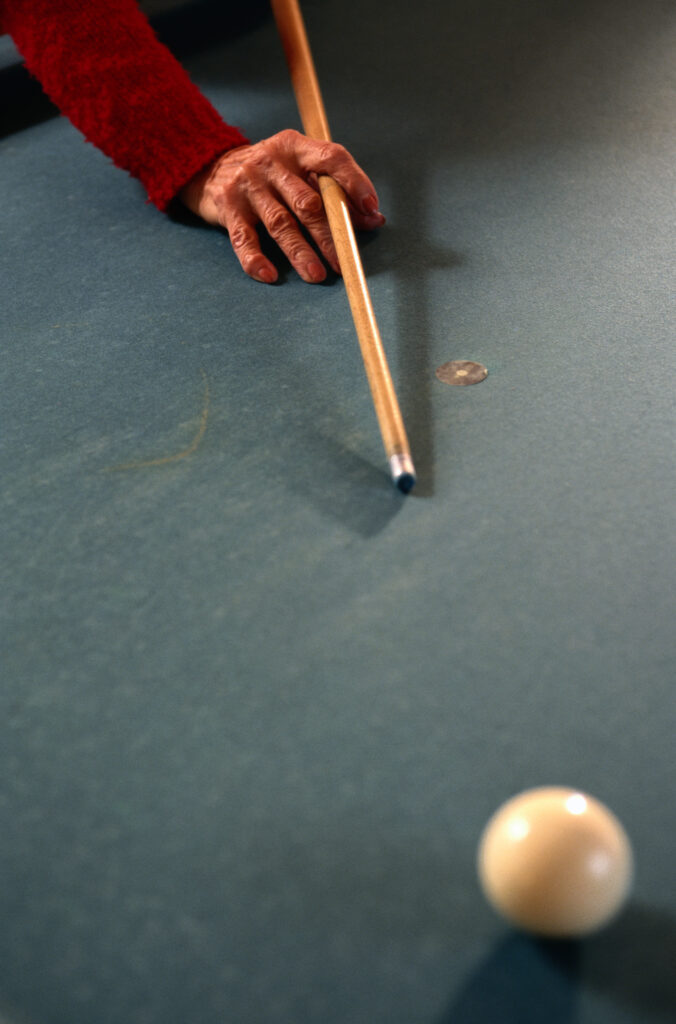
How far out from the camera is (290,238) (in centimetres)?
157

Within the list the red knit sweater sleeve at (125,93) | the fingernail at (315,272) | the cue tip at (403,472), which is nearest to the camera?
the cue tip at (403,472)

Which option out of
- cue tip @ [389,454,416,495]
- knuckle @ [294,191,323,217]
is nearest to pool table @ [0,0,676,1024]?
cue tip @ [389,454,416,495]

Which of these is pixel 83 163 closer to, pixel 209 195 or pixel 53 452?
pixel 209 195

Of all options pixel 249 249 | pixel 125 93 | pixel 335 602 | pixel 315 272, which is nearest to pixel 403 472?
pixel 335 602

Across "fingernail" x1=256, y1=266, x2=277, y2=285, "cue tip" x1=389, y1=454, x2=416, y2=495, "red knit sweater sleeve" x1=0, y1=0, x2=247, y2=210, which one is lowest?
"cue tip" x1=389, y1=454, x2=416, y2=495

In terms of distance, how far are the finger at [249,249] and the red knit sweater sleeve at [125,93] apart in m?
0.17

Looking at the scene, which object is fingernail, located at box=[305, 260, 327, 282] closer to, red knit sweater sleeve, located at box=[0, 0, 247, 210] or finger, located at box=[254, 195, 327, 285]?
finger, located at box=[254, 195, 327, 285]

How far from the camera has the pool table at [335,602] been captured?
0.70 metres

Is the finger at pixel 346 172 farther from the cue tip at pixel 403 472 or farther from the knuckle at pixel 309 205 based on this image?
the cue tip at pixel 403 472

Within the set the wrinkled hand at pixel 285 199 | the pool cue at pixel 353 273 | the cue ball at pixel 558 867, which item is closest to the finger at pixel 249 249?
the wrinkled hand at pixel 285 199

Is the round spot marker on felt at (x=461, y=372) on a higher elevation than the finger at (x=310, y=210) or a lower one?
lower

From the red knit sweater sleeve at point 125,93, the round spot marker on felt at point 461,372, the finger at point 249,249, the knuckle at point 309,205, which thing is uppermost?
the red knit sweater sleeve at point 125,93

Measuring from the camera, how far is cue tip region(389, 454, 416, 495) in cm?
106

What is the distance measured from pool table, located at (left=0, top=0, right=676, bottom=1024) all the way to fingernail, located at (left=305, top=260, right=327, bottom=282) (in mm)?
25
